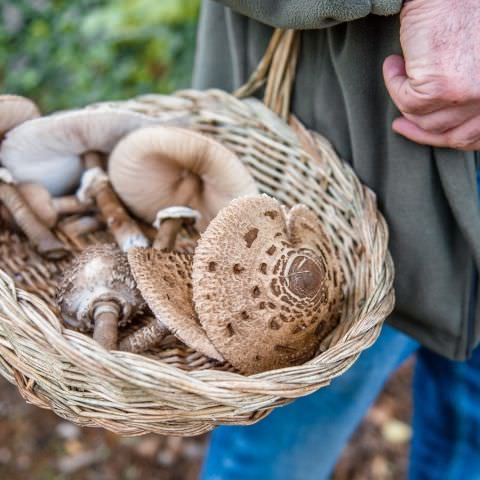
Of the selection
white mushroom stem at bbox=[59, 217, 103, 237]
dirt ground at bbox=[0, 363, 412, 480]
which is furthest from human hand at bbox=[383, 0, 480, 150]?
dirt ground at bbox=[0, 363, 412, 480]

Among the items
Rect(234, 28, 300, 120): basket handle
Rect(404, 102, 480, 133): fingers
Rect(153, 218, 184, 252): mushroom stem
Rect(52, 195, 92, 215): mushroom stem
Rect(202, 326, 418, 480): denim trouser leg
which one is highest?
Rect(404, 102, 480, 133): fingers

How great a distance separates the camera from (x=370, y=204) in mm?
1204

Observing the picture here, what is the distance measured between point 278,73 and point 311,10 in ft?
0.96

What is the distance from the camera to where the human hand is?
94 centimetres

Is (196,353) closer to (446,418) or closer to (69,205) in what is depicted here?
(69,205)

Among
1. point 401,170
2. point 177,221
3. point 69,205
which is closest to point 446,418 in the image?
point 401,170

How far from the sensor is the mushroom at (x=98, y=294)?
3.67 ft

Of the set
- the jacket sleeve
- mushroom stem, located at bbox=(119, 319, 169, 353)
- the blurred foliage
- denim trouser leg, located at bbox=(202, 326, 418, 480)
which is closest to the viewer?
the jacket sleeve

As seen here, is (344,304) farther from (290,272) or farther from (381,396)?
(381,396)

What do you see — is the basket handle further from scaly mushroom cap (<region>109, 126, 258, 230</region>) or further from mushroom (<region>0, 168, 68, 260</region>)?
mushroom (<region>0, 168, 68, 260</region>)

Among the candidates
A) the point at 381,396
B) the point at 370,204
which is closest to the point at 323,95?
the point at 370,204

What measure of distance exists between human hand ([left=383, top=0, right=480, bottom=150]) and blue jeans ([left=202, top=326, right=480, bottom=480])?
24.2 inches

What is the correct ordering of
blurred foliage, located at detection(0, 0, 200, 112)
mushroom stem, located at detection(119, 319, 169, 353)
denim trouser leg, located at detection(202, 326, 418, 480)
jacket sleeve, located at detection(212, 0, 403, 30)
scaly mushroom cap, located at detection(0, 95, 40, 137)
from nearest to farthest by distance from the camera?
1. jacket sleeve, located at detection(212, 0, 403, 30)
2. mushroom stem, located at detection(119, 319, 169, 353)
3. scaly mushroom cap, located at detection(0, 95, 40, 137)
4. denim trouser leg, located at detection(202, 326, 418, 480)
5. blurred foliage, located at detection(0, 0, 200, 112)

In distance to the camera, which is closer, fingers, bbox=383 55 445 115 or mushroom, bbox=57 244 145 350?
fingers, bbox=383 55 445 115
